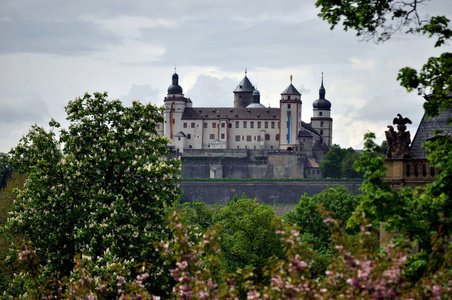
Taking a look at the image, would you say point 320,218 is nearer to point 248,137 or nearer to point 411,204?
point 411,204

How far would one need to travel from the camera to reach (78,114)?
82.6 feet

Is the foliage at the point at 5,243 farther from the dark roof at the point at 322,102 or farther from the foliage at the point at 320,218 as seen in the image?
the dark roof at the point at 322,102

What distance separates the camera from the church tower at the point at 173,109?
132m

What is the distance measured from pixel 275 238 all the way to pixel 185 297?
29.6 metres

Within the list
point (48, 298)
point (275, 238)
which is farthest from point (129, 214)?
point (275, 238)

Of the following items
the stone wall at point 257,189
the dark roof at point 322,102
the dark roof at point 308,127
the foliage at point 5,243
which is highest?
the dark roof at point 322,102

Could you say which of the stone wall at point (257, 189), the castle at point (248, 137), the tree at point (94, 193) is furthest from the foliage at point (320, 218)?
the castle at point (248, 137)

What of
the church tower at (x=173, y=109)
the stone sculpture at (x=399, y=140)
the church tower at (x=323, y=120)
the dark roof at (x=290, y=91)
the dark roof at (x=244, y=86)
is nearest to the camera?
the stone sculpture at (x=399, y=140)

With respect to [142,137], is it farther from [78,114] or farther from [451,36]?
[451,36]

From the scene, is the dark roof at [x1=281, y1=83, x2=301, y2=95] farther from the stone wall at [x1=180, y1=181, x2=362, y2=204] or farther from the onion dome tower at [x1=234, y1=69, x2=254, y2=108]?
the onion dome tower at [x1=234, y1=69, x2=254, y2=108]

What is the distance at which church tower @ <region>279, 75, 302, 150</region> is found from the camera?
129 meters

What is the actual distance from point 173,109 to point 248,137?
12.3 m

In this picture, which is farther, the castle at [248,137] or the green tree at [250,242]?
the castle at [248,137]

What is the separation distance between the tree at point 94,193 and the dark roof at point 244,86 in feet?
406
